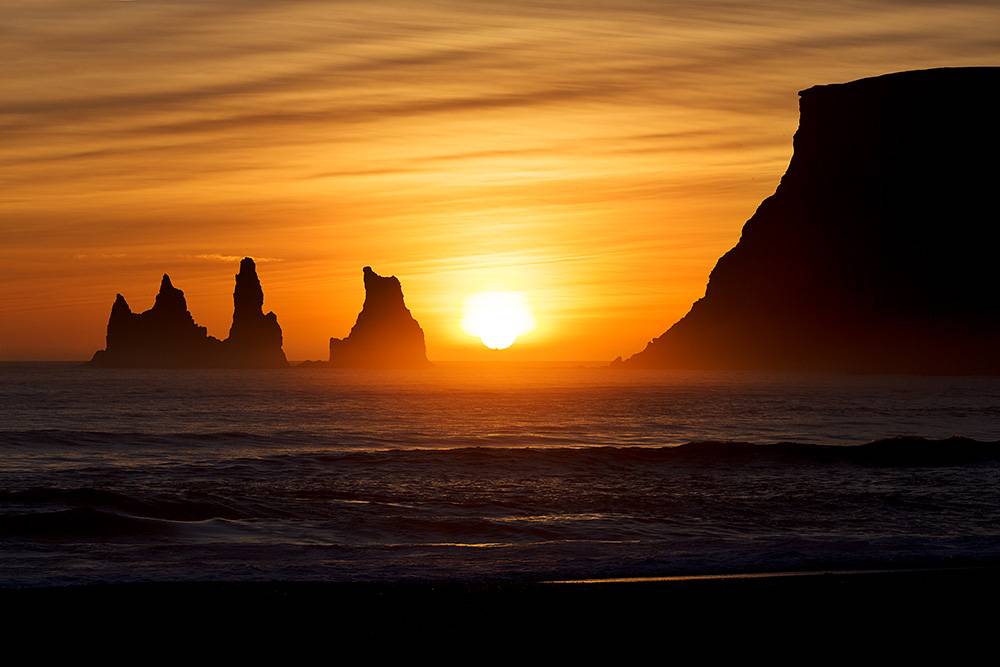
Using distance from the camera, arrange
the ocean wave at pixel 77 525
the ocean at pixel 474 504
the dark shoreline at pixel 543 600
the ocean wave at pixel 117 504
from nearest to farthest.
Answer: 1. the dark shoreline at pixel 543 600
2. the ocean at pixel 474 504
3. the ocean wave at pixel 77 525
4. the ocean wave at pixel 117 504

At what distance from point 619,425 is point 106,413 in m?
37.3

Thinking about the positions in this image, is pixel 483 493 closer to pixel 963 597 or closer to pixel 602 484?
pixel 602 484

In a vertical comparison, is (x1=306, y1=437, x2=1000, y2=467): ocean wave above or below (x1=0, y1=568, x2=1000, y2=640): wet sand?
below

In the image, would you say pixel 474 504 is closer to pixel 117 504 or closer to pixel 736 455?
pixel 117 504

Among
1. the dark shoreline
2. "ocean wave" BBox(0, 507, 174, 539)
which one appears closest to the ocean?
"ocean wave" BBox(0, 507, 174, 539)

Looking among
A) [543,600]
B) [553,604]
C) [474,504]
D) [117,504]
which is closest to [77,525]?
[117,504]

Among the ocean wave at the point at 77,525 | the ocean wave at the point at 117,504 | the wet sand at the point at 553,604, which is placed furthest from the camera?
the ocean wave at the point at 117,504

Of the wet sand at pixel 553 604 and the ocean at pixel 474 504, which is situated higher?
the wet sand at pixel 553 604

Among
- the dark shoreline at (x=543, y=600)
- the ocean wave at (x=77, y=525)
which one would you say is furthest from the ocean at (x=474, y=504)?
the dark shoreline at (x=543, y=600)

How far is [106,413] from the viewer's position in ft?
254

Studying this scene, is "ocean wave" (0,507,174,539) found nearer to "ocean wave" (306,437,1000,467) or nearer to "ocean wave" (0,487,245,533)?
"ocean wave" (0,487,245,533)

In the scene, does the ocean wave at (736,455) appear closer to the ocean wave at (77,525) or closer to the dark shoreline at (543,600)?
the ocean wave at (77,525)

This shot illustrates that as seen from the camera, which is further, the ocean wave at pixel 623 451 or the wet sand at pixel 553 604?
the ocean wave at pixel 623 451

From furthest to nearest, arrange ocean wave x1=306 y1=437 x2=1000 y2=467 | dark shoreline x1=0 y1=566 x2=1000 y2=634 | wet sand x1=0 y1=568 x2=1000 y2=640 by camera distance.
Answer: ocean wave x1=306 y1=437 x2=1000 y2=467 → dark shoreline x1=0 y1=566 x2=1000 y2=634 → wet sand x1=0 y1=568 x2=1000 y2=640
